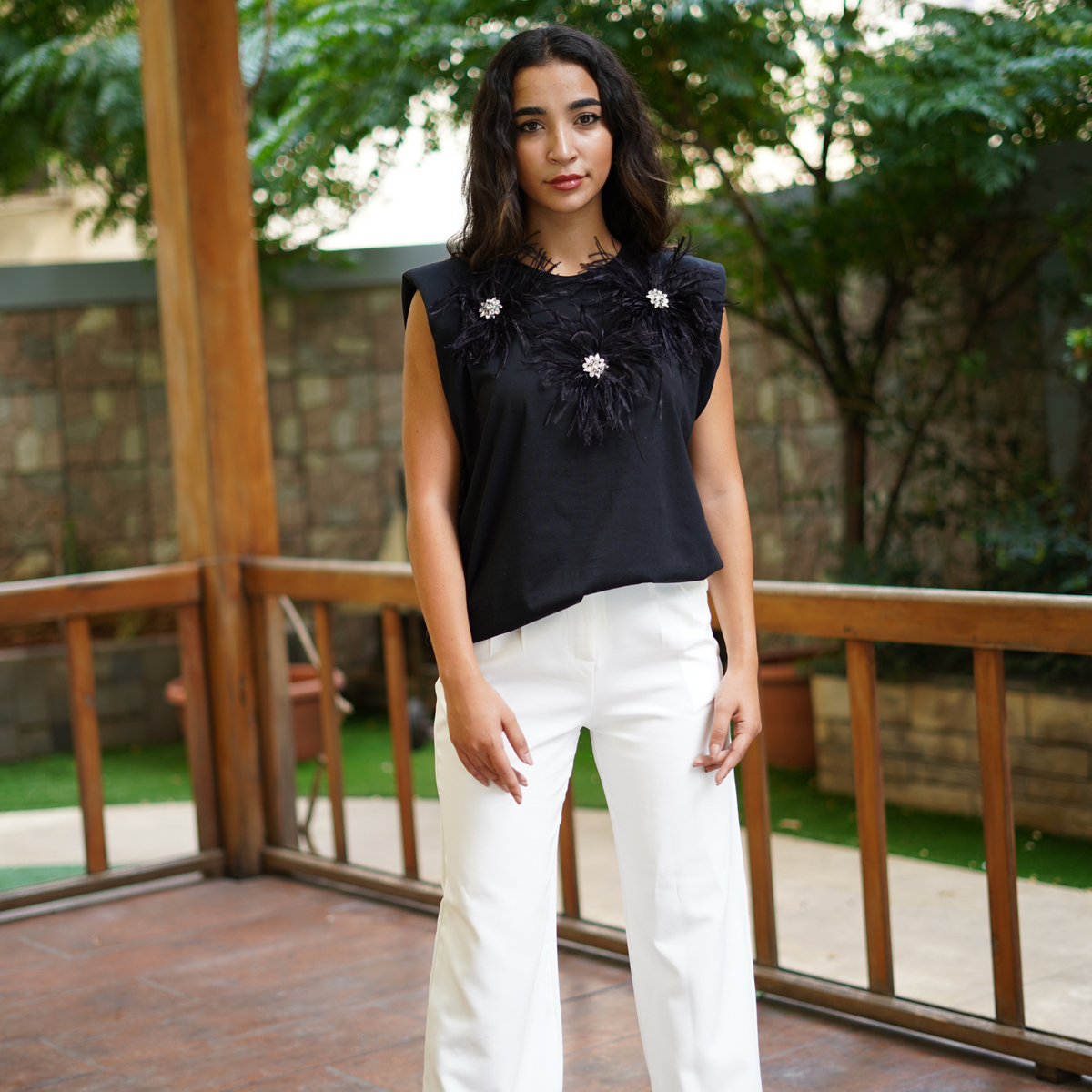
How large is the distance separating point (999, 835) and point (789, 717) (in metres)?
2.76

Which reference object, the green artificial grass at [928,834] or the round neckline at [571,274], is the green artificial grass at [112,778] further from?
the round neckline at [571,274]

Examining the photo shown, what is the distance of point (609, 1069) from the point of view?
6.81 feet

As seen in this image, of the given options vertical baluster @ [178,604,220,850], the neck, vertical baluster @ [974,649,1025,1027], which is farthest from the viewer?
vertical baluster @ [178,604,220,850]

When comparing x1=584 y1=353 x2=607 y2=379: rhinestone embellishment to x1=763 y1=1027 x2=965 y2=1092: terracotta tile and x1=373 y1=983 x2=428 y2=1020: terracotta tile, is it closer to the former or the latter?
x1=763 y1=1027 x2=965 y2=1092: terracotta tile

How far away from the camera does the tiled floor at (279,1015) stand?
2061 millimetres

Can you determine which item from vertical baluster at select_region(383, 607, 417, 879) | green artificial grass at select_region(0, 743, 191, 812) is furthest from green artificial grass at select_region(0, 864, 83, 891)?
vertical baluster at select_region(383, 607, 417, 879)

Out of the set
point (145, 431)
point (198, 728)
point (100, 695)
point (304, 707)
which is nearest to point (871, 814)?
point (198, 728)

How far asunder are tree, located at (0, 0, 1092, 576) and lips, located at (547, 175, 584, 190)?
240 centimetres

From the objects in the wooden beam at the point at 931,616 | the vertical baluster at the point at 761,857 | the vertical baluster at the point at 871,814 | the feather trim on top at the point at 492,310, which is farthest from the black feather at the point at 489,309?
the vertical baluster at the point at 761,857

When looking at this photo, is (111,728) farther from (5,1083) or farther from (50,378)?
(5,1083)

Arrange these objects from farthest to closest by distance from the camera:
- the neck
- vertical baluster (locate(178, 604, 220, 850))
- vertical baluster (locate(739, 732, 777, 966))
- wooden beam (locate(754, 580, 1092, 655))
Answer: vertical baluster (locate(178, 604, 220, 850)), vertical baluster (locate(739, 732, 777, 966)), wooden beam (locate(754, 580, 1092, 655)), the neck

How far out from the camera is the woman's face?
1396mm

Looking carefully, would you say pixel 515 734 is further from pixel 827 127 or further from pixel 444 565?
pixel 827 127

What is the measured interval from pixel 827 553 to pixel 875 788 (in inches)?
118
